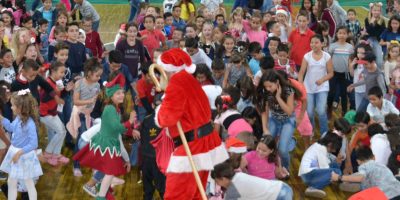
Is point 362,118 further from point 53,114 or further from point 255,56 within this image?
point 53,114

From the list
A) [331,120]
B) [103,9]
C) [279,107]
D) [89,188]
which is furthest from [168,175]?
[103,9]

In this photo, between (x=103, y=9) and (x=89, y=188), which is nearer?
(x=89, y=188)

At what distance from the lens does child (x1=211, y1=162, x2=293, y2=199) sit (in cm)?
584

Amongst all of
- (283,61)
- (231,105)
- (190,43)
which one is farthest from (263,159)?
(190,43)

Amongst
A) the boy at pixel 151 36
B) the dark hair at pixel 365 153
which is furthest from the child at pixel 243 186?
the boy at pixel 151 36

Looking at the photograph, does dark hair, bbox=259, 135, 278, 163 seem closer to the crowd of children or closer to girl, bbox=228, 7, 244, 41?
the crowd of children

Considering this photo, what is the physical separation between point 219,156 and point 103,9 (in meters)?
15.8

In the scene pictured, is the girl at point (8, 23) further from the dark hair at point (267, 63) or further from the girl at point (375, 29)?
the girl at point (375, 29)

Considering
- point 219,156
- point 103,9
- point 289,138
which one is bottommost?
point 103,9

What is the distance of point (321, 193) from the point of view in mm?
7387

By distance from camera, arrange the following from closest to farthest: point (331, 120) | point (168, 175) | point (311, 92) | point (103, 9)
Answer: point (168, 175) → point (311, 92) → point (331, 120) → point (103, 9)

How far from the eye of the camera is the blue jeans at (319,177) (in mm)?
7203

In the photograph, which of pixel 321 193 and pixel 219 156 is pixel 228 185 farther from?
pixel 321 193

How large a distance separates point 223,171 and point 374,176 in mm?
1746
